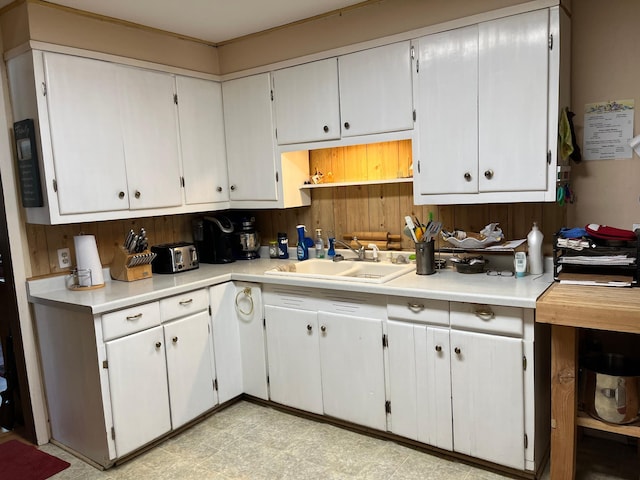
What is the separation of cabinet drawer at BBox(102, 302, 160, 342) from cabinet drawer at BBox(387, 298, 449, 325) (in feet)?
4.18

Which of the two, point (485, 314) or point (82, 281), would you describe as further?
point (82, 281)

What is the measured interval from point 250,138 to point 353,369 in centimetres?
167

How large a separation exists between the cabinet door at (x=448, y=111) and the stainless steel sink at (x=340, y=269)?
567 mm

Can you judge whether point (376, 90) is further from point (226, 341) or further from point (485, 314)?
point (226, 341)

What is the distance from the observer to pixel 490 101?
2436mm

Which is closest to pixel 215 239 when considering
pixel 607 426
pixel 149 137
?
pixel 149 137

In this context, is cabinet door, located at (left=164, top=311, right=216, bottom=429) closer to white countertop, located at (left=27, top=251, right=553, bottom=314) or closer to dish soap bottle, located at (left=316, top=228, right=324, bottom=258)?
white countertop, located at (left=27, top=251, right=553, bottom=314)

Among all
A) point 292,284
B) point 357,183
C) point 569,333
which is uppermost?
point 357,183

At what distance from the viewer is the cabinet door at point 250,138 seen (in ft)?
10.7

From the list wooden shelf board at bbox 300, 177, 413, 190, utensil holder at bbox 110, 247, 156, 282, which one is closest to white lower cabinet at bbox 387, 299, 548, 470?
wooden shelf board at bbox 300, 177, 413, 190

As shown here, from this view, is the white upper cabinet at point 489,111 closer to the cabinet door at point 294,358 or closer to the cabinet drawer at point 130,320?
the cabinet door at point 294,358

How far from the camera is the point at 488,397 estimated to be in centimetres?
230

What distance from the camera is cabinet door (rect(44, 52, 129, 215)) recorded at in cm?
258

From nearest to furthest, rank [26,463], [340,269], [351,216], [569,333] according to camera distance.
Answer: [569,333]
[26,463]
[340,269]
[351,216]
